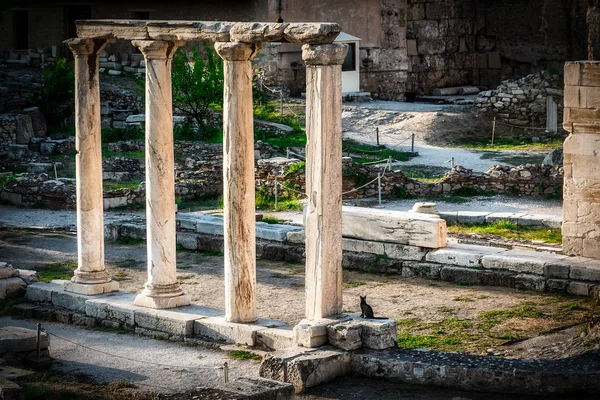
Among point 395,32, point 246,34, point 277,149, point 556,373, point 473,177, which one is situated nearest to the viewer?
point 556,373

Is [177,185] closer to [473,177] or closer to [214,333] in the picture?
[473,177]

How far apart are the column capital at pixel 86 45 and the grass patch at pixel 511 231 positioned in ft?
22.7

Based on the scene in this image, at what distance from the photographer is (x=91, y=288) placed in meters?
16.1

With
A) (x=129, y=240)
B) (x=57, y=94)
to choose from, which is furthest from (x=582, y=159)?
(x=57, y=94)

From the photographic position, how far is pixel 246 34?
14.1m

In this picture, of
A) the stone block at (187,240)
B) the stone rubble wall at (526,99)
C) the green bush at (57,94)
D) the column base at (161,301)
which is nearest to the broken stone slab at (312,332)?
the column base at (161,301)

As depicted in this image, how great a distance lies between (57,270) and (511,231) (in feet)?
23.1

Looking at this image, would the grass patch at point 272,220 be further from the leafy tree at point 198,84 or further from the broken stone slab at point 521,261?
the leafy tree at point 198,84

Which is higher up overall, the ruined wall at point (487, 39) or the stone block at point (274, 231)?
the ruined wall at point (487, 39)

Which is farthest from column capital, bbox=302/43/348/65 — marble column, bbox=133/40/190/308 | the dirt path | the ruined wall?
the ruined wall

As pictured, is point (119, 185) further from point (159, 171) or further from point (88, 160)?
point (159, 171)

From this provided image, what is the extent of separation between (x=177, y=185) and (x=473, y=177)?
18.2 feet

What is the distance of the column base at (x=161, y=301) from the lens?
50.3ft

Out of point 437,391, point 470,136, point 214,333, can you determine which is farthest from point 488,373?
point 470,136
